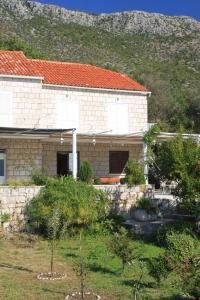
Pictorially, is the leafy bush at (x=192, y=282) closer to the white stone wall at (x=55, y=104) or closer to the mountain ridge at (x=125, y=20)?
the white stone wall at (x=55, y=104)

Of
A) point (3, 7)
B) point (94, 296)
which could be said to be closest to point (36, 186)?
point (94, 296)

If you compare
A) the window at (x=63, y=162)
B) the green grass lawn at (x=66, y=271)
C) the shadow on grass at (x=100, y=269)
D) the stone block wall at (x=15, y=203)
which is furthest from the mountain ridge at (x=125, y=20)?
the shadow on grass at (x=100, y=269)

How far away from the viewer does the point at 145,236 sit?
19828 millimetres

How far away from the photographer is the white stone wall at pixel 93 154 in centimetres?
2905

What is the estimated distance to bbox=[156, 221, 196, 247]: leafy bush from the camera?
1878 centimetres

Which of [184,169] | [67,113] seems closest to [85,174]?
[67,113]

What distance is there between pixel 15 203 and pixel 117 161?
40.9 feet

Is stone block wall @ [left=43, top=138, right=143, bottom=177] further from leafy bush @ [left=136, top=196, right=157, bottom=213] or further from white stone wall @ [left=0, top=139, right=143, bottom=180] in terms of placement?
leafy bush @ [left=136, top=196, right=157, bottom=213]

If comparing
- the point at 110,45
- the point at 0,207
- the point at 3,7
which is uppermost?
the point at 3,7

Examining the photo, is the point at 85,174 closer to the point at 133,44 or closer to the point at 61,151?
the point at 61,151

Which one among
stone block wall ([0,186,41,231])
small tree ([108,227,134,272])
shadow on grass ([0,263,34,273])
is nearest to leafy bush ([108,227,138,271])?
small tree ([108,227,134,272])

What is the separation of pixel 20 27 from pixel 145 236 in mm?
45712

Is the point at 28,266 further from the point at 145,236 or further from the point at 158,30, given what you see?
the point at 158,30

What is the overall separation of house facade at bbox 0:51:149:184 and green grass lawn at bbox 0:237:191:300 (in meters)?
7.39
